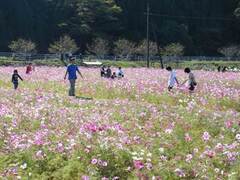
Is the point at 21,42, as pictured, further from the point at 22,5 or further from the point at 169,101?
the point at 169,101

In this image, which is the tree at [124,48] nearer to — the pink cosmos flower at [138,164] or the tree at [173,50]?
the tree at [173,50]

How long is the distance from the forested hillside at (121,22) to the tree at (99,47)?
3701 millimetres

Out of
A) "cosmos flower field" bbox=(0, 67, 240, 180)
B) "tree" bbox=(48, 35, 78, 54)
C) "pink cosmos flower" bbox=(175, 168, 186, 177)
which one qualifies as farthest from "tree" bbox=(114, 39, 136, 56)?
"pink cosmos flower" bbox=(175, 168, 186, 177)

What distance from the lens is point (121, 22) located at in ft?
336

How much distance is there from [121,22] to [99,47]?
19437mm

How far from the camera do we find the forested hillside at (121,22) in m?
91.3

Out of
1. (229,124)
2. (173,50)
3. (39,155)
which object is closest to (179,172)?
(39,155)

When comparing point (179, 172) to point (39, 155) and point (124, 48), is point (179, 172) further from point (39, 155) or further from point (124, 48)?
point (124, 48)

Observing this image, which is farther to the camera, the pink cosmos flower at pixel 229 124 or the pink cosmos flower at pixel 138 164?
the pink cosmos flower at pixel 229 124

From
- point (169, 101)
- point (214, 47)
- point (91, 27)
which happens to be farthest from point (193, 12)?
point (169, 101)

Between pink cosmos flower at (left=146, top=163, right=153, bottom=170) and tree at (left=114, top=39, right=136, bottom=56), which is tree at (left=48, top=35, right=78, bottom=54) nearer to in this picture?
tree at (left=114, top=39, right=136, bottom=56)

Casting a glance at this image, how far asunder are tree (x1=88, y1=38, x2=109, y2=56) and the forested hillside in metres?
3.70

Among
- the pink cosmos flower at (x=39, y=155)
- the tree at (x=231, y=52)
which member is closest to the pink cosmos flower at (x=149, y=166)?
the pink cosmos flower at (x=39, y=155)

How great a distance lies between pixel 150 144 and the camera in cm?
1103
